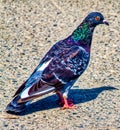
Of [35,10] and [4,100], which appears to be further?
[35,10]

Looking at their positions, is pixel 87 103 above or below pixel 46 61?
below

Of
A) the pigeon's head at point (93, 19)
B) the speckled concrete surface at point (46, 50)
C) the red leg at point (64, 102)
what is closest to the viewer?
the speckled concrete surface at point (46, 50)

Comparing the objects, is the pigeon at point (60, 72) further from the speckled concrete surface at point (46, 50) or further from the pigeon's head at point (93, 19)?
the speckled concrete surface at point (46, 50)

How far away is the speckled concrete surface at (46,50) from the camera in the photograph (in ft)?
27.2

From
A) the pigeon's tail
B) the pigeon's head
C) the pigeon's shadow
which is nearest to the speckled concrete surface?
the pigeon's shadow

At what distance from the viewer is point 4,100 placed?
8.78 meters

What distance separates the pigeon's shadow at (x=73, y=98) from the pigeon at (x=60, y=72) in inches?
6.6

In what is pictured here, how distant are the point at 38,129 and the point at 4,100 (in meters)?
0.93

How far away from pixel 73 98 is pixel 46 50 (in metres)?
1.80

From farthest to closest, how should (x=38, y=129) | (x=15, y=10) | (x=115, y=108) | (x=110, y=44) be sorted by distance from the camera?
1. (x=15, y=10)
2. (x=110, y=44)
3. (x=115, y=108)
4. (x=38, y=129)

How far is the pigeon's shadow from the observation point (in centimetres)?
866

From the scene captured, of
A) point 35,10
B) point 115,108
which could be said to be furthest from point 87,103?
point 35,10

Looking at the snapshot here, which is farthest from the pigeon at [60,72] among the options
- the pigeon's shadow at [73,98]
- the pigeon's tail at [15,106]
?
the pigeon's shadow at [73,98]

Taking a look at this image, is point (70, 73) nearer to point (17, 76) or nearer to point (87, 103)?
point (87, 103)
